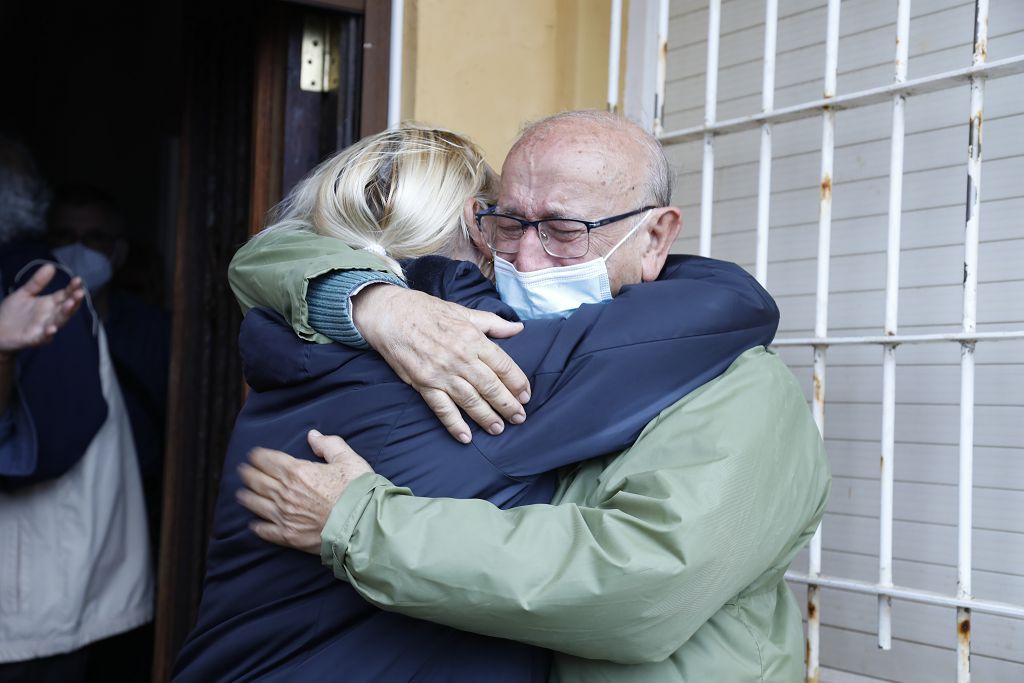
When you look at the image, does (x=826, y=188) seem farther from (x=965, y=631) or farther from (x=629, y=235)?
(x=965, y=631)

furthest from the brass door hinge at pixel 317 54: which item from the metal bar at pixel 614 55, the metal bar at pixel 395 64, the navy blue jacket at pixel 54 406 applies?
the navy blue jacket at pixel 54 406

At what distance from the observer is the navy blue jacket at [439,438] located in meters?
1.51

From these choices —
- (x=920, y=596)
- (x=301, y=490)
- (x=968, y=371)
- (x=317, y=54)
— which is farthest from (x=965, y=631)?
(x=317, y=54)

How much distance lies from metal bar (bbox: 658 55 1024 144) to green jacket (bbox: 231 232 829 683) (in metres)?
1.02

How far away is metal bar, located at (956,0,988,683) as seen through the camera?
2.11 meters

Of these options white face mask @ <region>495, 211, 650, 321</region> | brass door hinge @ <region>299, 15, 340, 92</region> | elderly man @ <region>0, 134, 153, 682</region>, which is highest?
brass door hinge @ <region>299, 15, 340, 92</region>

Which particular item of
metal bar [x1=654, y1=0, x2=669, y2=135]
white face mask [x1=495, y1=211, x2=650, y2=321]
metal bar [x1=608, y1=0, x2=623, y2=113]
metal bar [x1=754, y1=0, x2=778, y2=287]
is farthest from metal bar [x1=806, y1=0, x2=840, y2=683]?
white face mask [x1=495, y1=211, x2=650, y2=321]

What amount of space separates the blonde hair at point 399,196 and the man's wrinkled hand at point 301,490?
400 mm

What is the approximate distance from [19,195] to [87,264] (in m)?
0.44

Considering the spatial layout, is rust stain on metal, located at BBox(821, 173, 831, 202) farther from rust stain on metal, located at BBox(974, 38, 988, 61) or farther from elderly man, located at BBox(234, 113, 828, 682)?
elderly man, located at BBox(234, 113, 828, 682)

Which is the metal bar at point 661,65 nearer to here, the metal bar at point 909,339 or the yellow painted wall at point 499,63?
the yellow painted wall at point 499,63

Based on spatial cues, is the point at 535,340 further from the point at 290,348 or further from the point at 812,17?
the point at 812,17

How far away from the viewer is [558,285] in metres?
1.86

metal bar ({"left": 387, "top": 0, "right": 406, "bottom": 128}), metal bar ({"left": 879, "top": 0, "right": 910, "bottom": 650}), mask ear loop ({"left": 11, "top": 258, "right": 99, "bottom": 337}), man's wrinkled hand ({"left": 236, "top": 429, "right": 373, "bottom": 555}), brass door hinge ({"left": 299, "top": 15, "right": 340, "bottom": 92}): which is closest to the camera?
man's wrinkled hand ({"left": 236, "top": 429, "right": 373, "bottom": 555})
